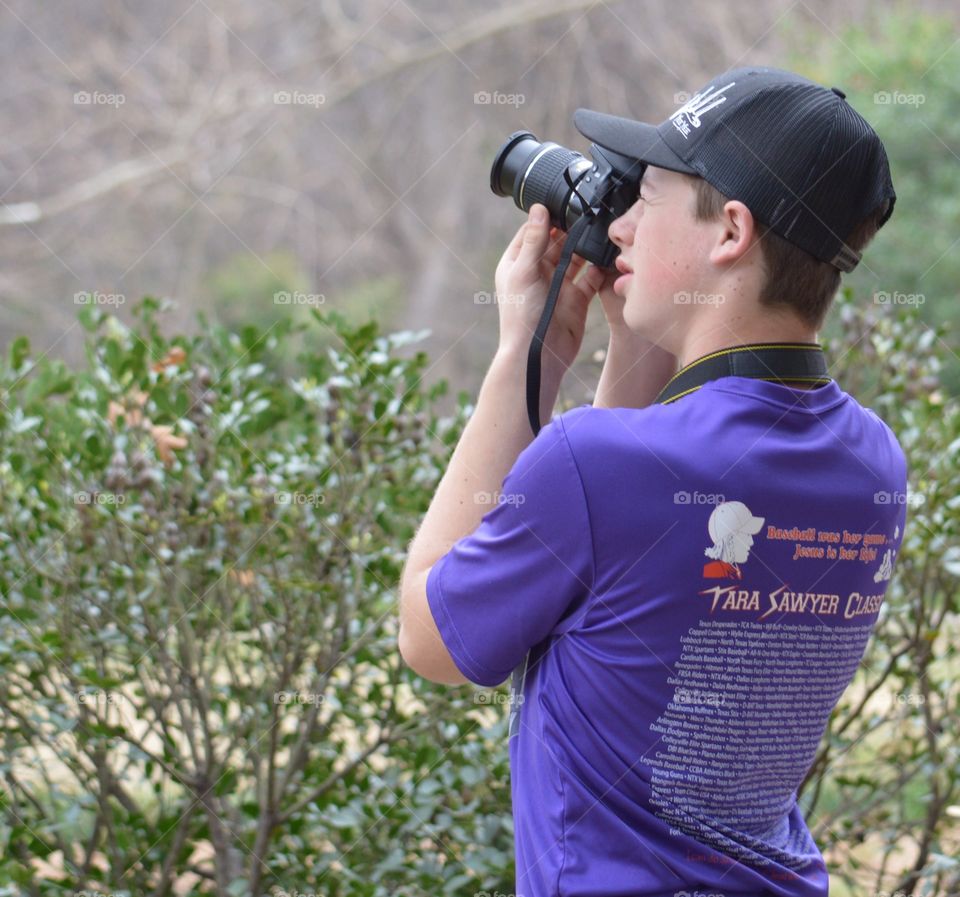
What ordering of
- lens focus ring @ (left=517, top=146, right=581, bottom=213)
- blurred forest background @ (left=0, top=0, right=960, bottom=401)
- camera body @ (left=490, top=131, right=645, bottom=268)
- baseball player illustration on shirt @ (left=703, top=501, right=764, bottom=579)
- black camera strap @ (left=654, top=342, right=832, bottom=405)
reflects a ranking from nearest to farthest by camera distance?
baseball player illustration on shirt @ (left=703, top=501, right=764, bottom=579) < black camera strap @ (left=654, top=342, right=832, bottom=405) < camera body @ (left=490, top=131, right=645, bottom=268) < lens focus ring @ (left=517, top=146, right=581, bottom=213) < blurred forest background @ (left=0, top=0, right=960, bottom=401)

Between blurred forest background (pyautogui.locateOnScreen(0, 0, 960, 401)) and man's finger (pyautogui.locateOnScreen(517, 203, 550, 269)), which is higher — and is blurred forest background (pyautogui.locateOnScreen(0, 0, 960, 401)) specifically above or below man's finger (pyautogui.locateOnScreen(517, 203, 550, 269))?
above

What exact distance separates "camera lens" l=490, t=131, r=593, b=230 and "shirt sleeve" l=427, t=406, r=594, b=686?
1.20 feet

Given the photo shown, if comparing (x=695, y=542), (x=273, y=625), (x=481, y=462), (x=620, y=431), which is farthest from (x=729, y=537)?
(x=273, y=625)

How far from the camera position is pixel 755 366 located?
4.13 ft

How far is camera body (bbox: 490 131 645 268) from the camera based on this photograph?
4.55ft

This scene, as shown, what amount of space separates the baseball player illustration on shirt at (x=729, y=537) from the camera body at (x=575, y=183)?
1.34 ft

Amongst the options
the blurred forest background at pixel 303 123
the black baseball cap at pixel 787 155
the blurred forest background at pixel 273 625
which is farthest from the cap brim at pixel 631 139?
the blurred forest background at pixel 303 123

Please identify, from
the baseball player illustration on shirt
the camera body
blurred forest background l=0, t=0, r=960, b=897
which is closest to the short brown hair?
the camera body

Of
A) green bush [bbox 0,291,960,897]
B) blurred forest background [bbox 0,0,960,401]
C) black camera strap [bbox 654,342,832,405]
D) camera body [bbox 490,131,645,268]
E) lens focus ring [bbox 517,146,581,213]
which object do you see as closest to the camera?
black camera strap [bbox 654,342,832,405]

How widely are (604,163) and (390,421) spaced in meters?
0.94

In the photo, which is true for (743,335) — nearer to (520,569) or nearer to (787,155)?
(787,155)

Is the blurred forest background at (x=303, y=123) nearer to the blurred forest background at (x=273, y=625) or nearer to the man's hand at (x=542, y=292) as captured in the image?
the blurred forest background at (x=273, y=625)

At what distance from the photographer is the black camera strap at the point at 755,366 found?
1259 mm

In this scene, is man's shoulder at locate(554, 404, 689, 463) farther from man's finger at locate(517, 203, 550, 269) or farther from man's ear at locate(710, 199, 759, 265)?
man's finger at locate(517, 203, 550, 269)
